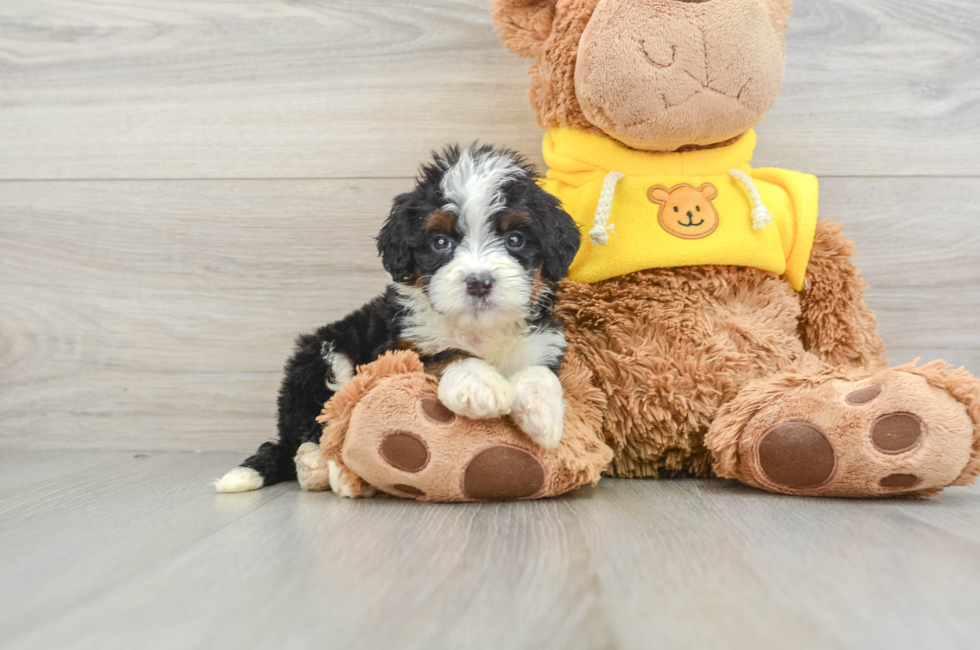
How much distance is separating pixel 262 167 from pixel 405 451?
116 centimetres

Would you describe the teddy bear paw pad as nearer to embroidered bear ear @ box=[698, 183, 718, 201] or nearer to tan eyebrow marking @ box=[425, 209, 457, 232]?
embroidered bear ear @ box=[698, 183, 718, 201]

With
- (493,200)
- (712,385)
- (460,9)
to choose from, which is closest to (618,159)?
(493,200)

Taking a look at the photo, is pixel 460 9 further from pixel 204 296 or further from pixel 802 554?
pixel 802 554

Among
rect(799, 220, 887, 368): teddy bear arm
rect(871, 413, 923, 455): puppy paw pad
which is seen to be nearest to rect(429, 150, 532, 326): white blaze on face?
rect(871, 413, 923, 455): puppy paw pad

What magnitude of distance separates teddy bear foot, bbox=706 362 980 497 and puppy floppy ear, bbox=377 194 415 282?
0.69 metres

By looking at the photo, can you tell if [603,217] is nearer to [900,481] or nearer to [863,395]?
[863,395]

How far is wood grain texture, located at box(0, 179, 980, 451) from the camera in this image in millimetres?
2062

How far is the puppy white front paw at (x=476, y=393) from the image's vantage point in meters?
1.23

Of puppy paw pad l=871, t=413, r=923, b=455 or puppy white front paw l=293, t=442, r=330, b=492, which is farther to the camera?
puppy white front paw l=293, t=442, r=330, b=492

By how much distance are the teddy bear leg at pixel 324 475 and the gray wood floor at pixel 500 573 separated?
3 cm

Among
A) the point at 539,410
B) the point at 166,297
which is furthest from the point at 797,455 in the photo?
the point at 166,297

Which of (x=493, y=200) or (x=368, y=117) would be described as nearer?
(x=493, y=200)

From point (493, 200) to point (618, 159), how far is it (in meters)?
0.40

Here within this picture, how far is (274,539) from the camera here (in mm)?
1101
